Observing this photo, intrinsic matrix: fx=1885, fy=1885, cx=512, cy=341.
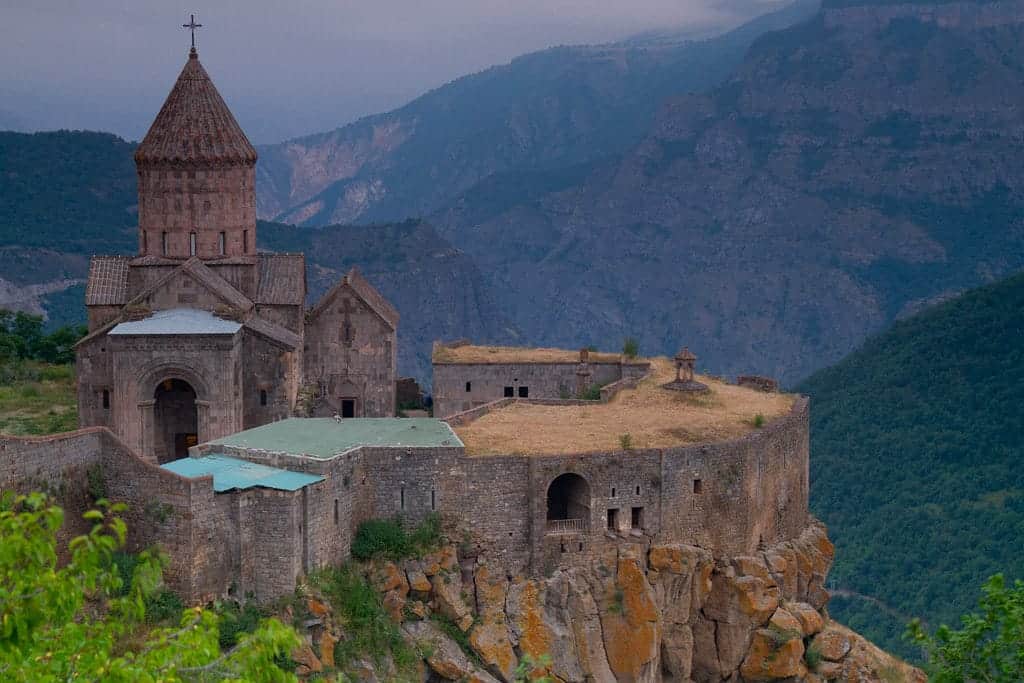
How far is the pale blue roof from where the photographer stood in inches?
1751

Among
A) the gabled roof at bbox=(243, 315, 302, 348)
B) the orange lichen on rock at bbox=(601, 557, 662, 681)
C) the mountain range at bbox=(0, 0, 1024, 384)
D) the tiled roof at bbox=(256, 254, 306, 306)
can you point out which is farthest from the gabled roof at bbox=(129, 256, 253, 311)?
the mountain range at bbox=(0, 0, 1024, 384)

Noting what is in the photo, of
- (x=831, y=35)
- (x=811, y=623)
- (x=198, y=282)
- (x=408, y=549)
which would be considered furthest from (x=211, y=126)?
(x=831, y=35)

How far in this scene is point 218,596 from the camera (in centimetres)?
3459

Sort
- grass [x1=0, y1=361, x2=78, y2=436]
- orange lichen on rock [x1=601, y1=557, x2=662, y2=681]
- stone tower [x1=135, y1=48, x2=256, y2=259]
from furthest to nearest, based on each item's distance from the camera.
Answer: grass [x1=0, y1=361, x2=78, y2=436] < stone tower [x1=135, y1=48, x2=256, y2=259] < orange lichen on rock [x1=601, y1=557, x2=662, y2=681]

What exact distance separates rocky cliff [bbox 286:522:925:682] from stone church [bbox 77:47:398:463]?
876 centimetres

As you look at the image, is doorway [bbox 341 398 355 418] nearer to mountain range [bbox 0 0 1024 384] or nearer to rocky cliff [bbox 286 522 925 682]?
rocky cliff [bbox 286 522 925 682]

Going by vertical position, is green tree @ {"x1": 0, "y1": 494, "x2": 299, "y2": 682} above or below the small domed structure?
below

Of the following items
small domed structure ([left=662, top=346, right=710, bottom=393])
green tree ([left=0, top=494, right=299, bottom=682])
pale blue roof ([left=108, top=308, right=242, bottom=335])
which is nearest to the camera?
green tree ([left=0, top=494, right=299, bottom=682])

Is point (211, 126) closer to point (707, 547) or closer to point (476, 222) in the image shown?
point (707, 547)

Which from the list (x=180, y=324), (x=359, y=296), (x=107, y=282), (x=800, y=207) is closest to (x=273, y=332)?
(x=180, y=324)

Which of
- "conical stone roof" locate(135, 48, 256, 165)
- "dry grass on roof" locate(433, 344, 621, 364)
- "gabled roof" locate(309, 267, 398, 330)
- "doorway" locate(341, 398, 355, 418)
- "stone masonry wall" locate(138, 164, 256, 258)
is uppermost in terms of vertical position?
"conical stone roof" locate(135, 48, 256, 165)

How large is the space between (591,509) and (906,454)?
41701mm

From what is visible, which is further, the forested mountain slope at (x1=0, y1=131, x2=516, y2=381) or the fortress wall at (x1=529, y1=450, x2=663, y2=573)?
the forested mountain slope at (x1=0, y1=131, x2=516, y2=381)

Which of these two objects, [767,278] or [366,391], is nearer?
[366,391]
